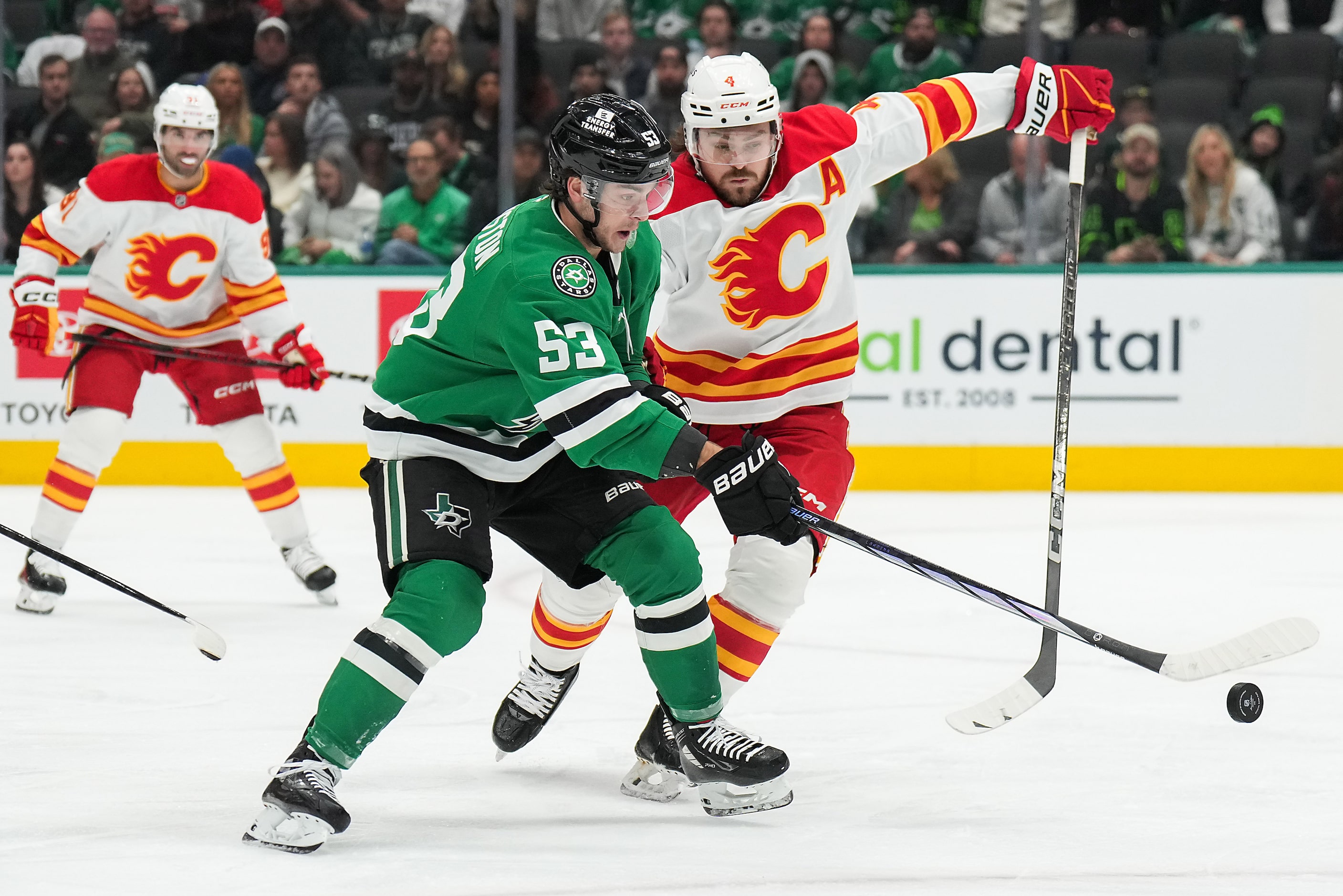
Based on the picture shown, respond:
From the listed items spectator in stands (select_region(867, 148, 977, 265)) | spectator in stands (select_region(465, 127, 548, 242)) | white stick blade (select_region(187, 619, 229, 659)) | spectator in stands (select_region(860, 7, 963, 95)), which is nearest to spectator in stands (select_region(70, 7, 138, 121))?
spectator in stands (select_region(465, 127, 548, 242))

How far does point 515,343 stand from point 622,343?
224mm

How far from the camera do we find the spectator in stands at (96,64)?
6.54m

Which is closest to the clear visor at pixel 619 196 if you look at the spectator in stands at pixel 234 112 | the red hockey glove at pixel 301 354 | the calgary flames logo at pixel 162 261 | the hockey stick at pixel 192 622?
the hockey stick at pixel 192 622

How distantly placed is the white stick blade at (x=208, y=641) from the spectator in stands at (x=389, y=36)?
13.2ft

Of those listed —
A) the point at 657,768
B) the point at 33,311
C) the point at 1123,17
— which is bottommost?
the point at 657,768

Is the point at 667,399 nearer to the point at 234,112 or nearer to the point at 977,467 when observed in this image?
the point at 977,467

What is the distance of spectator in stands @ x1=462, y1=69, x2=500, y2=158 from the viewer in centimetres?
Result: 639

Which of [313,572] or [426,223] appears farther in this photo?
[426,223]

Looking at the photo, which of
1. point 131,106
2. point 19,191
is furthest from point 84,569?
point 131,106

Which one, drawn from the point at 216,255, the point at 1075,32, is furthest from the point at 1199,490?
the point at 216,255

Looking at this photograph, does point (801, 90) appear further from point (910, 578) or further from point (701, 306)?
point (701, 306)

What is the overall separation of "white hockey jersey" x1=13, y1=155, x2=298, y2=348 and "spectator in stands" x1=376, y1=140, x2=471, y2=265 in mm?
2089

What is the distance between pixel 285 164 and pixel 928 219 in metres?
2.56

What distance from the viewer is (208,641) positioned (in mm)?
3027
